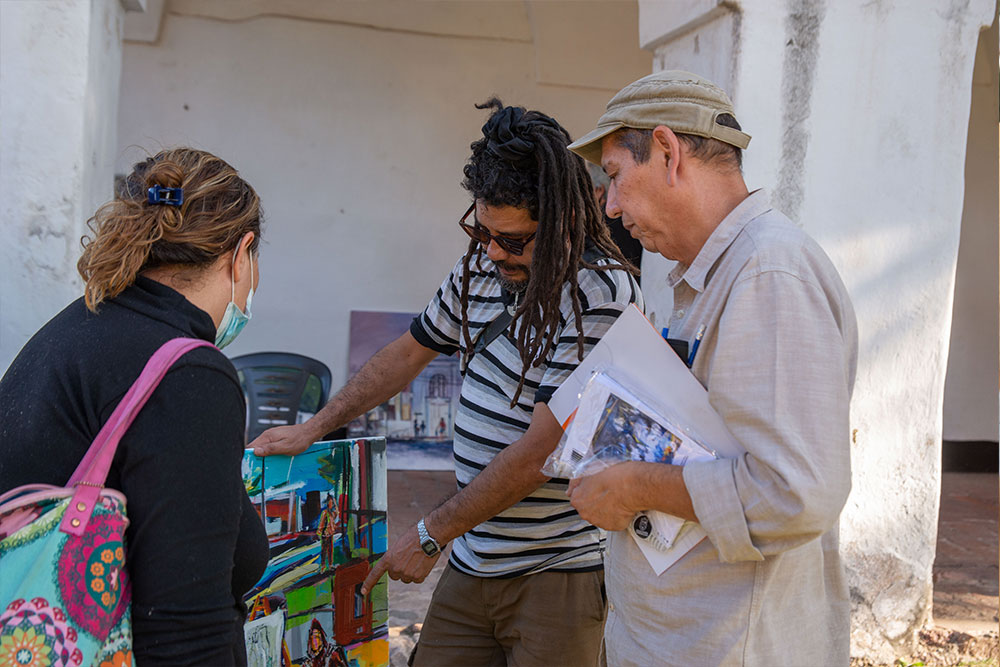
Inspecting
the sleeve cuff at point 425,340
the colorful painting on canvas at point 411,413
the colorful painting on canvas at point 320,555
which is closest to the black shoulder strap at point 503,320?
the sleeve cuff at point 425,340

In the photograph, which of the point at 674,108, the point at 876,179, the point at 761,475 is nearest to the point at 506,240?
the point at 674,108

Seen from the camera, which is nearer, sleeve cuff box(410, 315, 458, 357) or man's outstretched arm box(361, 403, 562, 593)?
man's outstretched arm box(361, 403, 562, 593)

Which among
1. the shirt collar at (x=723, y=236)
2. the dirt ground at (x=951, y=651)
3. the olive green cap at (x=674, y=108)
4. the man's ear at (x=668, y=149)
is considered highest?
the olive green cap at (x=674, y=108)

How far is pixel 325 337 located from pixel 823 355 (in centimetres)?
560

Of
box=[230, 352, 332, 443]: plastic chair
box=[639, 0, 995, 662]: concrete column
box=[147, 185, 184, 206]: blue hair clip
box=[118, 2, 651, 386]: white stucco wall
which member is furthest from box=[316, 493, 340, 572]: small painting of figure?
box=[118, 2, 651, 386]: white stucco wall

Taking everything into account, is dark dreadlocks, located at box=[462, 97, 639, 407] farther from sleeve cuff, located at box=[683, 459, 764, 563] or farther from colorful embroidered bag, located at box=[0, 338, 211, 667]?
colorful embroidered bag, located at box=[0, 338, 211, 667]

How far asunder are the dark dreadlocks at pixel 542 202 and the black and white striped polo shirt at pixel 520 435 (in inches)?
1.5

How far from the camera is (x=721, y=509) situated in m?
1.41

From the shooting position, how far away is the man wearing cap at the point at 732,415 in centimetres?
137

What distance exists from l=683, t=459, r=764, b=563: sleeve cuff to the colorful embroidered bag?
917mm

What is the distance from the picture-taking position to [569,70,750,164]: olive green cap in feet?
5.18

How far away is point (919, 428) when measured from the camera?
3783 millimetres

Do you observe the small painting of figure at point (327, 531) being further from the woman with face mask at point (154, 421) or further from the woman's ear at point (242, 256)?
the woman's ear at point (242, 256)

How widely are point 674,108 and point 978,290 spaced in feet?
23.7
